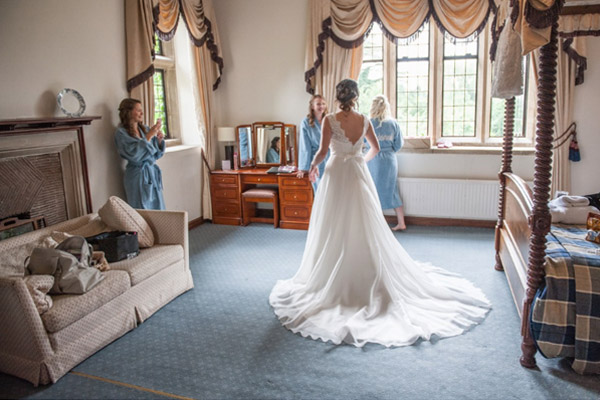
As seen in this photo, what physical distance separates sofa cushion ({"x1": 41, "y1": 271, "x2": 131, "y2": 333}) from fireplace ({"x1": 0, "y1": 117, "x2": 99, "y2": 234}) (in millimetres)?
957

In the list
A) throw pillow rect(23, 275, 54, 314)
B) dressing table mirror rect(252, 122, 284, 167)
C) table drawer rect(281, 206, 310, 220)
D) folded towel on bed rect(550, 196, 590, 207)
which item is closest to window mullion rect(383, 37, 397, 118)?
dressing table mirror rect(252, 122, 284, 167)

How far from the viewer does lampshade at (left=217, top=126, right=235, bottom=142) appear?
6.24 m

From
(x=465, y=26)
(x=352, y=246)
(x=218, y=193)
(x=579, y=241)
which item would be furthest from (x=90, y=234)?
(x=465, y=26)

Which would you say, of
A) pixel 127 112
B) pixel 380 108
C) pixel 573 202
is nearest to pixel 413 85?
pixel 380 108

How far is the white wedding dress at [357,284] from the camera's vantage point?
10.8 feet

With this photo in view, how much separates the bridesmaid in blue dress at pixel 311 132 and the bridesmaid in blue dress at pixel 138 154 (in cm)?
176

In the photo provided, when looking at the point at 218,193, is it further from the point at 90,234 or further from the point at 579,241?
the point at 579,241

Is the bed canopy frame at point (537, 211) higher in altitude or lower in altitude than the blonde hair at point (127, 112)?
lower

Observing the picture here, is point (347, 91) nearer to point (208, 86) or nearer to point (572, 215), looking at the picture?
point (572, 215)

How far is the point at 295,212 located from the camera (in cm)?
596

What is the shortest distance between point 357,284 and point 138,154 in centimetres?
243

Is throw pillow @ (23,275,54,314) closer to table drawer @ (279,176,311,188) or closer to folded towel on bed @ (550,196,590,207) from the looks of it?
table drawer @ (279,176,311,188)

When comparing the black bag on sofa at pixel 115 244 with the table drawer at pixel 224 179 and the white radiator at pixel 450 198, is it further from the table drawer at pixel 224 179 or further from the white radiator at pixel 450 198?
the white radiator at pixel 450 198

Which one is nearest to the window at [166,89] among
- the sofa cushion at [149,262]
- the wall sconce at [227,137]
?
the wall sconce at [227,137]
